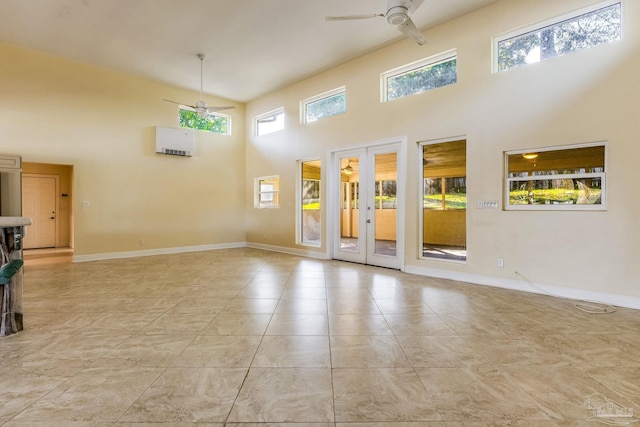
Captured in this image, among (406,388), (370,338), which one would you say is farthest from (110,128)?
(406,388)

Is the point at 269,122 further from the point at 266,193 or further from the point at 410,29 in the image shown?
the point at 410,29

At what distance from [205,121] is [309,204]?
3.79m

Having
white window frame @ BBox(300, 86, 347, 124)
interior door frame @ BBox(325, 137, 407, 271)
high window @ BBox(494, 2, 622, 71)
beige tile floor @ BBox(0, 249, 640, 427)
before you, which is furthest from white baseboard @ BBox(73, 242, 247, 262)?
high window @ BBox(494, 2, 622, 71)

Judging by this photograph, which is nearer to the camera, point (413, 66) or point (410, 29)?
point (410, 29)

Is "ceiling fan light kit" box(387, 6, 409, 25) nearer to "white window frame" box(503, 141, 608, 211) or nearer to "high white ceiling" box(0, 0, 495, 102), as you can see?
"high white ceiling" box(0, 0, 495, 102)

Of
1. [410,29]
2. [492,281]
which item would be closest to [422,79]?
[410,29]

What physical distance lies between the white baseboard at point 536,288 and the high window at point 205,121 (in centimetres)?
643

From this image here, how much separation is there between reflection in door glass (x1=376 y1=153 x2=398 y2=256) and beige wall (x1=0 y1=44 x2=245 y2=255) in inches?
183

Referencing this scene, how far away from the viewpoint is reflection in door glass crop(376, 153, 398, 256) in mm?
6016

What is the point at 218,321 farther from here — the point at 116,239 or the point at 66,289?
the point at 116,239

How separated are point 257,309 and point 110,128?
607 cm

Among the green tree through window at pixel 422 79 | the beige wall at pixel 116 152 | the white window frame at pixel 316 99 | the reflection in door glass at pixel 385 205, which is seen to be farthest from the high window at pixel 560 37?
the beige wall at pixel 116 152

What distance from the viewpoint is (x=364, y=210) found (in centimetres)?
637

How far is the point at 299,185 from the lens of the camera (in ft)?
25.5
